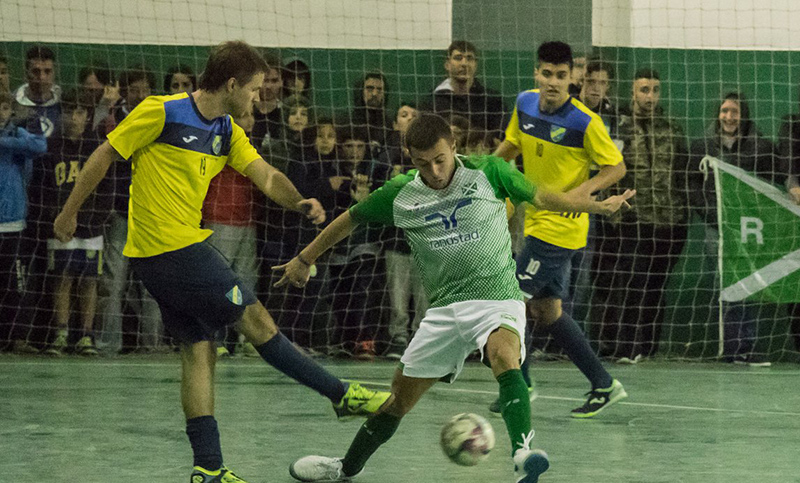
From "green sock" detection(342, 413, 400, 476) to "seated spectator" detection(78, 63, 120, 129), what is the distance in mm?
5783

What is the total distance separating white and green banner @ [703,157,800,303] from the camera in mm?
10500

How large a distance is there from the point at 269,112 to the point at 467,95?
1.63 meters

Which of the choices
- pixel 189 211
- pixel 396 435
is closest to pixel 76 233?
pixel 396 435

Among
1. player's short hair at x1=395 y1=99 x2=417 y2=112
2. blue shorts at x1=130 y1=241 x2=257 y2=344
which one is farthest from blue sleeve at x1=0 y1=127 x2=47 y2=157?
blue shorts at x1=130 y1=241 x2=257 y2=344

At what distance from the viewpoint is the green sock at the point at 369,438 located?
207 inches

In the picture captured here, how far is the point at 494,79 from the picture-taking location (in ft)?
36.9

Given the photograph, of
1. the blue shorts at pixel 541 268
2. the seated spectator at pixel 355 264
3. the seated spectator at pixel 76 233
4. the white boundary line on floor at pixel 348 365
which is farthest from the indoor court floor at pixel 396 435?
the blue shorts at pixel 541 268

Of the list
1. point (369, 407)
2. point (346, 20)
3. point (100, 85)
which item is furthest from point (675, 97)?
point (369, 407)

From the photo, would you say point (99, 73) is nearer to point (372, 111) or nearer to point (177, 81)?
point (177, 81)

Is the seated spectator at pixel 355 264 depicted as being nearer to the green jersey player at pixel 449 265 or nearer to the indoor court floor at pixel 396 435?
the indoor court floor at pixel 396 435

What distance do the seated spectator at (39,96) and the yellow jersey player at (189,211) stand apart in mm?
5383

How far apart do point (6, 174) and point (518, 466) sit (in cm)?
638

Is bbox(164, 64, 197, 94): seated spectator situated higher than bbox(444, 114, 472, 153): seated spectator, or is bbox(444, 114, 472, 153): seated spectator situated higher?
bbox(164, 64, 197, 94): seated spectator

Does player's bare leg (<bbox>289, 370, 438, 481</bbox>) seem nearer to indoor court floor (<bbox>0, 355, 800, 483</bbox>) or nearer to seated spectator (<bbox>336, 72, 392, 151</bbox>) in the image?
indoor court floor (<bbox>0, 355, 800, 483</bbox>)
